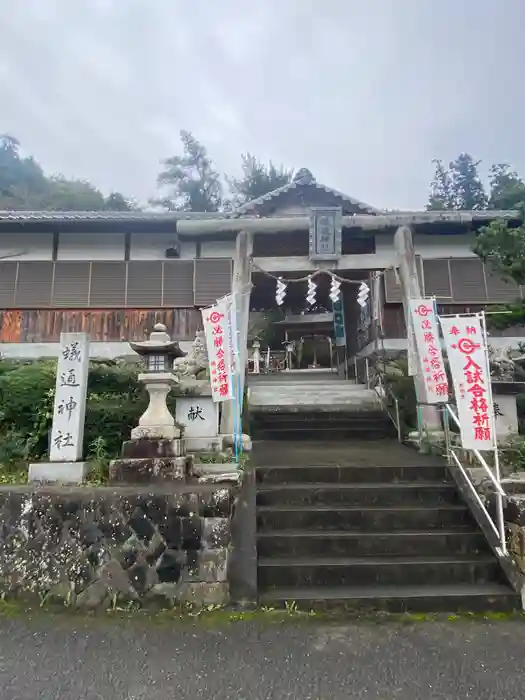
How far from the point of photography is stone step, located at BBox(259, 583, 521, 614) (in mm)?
4230

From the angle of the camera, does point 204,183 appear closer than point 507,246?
No

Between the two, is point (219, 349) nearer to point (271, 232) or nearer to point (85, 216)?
point (271, 232)

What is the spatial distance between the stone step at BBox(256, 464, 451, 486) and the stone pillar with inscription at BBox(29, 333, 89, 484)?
2217mm

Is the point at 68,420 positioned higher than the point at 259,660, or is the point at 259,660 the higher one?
the point at 68,420

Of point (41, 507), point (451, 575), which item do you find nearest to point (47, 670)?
point (41, 507)

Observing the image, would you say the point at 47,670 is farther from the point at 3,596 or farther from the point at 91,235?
the point at 91,235

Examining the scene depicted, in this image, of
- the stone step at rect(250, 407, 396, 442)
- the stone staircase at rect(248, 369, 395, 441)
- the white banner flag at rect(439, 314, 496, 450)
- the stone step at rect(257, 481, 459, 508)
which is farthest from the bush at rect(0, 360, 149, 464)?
the white banner flag at rect(439, 314, 496, 450)

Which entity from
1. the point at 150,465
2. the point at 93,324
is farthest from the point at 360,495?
the point at 93,324

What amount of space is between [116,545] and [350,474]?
9.62 feet

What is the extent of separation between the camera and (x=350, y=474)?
601 cm

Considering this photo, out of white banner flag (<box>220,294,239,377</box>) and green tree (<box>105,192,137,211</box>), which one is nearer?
white banner flag (<box>220,294,239,377</box>)

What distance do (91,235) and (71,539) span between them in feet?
30.5

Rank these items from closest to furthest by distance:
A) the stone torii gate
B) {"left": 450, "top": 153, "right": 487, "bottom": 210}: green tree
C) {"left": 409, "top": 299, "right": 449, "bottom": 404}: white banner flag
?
{"left": 409, "top": 299, "right": 449, "bottom": 404}: white banner flag < the stone torii gate < {"left": 450, "top": 153, "right": 487, "bottom": 210}: green tree

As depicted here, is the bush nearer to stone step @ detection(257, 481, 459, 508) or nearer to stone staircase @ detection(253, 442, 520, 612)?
stone staircase @ detection(253, 442, 520, 612)
